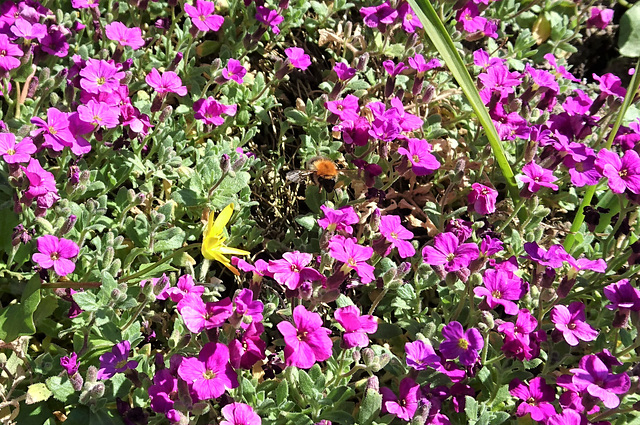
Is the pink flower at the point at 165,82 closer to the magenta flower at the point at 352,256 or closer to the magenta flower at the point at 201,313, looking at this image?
the magenta flower at the point at 352,256

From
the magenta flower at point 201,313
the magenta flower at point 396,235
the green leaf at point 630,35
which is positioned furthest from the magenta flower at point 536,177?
the green leaf at point 630,35

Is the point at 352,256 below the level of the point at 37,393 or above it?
above

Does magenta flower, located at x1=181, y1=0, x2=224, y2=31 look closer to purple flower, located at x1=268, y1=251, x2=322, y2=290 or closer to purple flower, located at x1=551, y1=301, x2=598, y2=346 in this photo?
purple flower, located at x1=268, y1=251, x2=322, y2=290

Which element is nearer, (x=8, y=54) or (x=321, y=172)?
(x=8, y=54)

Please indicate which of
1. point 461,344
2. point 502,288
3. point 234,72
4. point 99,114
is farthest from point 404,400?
point 234,72

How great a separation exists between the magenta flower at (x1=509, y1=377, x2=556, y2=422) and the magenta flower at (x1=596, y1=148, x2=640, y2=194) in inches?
30.6

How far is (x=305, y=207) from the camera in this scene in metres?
3.45

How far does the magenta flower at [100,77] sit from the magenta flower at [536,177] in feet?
5.48

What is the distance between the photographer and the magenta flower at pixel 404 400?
2.28 meters

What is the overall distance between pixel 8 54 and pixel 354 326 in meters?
1.74

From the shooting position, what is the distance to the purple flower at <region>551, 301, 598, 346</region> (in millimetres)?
2447

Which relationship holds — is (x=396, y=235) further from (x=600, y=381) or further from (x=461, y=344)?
(x=600, y=381)

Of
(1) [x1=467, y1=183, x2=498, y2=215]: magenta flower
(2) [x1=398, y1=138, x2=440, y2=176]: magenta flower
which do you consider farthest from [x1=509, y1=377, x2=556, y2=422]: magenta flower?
(2) [x1=398, y1=138, x2=440, y2=176]: magenta flower

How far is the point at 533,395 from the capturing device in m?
2.46
